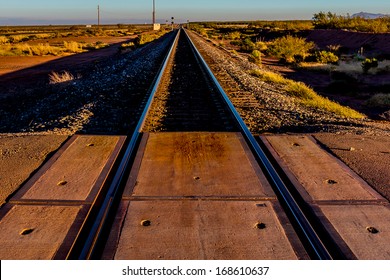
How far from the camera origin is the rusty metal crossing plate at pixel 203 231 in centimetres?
341

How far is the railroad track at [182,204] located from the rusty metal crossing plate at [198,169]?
12mm

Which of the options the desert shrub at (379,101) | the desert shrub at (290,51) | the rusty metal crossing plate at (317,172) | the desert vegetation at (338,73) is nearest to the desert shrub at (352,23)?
the desert vegetation at (338,73)

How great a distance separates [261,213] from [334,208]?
2.55 ft

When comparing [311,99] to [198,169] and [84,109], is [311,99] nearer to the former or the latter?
[84,109]

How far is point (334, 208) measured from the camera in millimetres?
4184

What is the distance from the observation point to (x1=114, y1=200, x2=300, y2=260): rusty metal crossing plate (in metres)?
3.41

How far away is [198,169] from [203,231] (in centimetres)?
157

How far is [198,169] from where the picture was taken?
5242mm

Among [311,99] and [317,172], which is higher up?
[317,172]

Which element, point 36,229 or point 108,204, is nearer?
point 36,229

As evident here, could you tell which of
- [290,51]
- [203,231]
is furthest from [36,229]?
[290,51]

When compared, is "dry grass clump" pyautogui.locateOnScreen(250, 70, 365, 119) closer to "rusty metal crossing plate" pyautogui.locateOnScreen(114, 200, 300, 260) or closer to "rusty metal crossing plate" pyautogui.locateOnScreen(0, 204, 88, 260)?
"rusty metal crossing plate" pyautogui.locateOnScreen(114, 200, 300, 260)

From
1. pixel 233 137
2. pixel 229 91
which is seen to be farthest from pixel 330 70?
pixel 233 137

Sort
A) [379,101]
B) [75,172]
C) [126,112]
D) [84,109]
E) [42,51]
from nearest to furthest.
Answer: [75,172] < [126,112] < [84,109] < [379,101] < [42,51]
